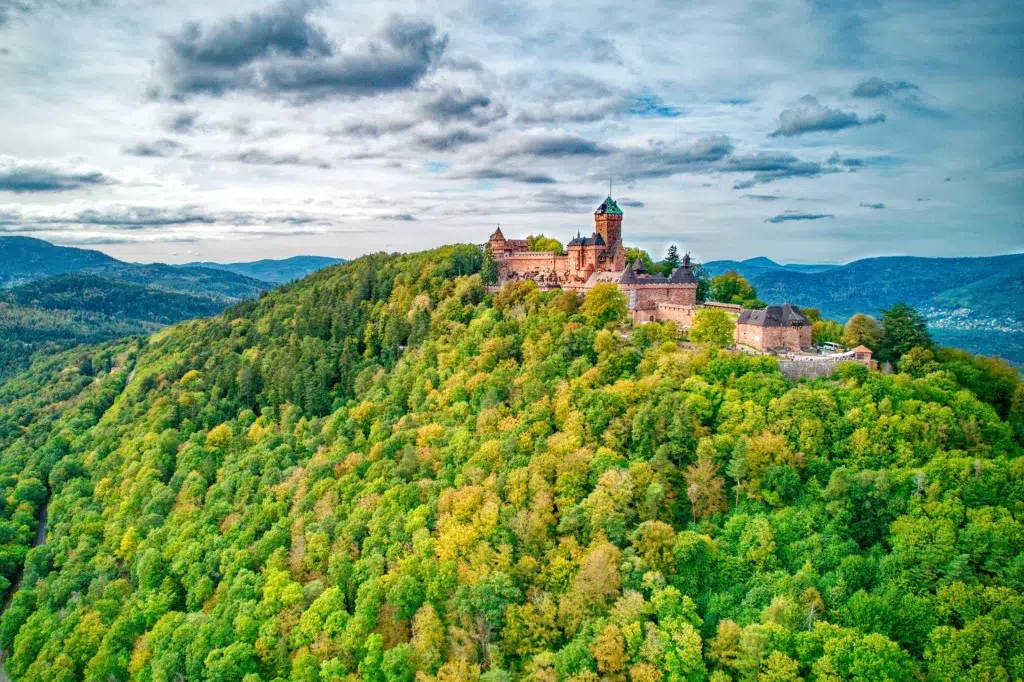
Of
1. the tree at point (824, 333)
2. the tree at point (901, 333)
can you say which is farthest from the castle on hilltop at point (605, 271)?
the tree at point (901, 333)

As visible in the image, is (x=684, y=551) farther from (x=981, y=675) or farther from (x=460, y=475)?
(x=460, y=475)

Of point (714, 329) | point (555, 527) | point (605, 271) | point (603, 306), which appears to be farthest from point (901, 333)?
point (605, 271)

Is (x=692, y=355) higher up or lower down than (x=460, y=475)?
higher up

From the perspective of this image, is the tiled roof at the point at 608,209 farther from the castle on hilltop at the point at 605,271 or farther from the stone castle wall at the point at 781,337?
the stone castle wall at the point at 781,337

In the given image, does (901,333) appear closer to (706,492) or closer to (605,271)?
(706,492)

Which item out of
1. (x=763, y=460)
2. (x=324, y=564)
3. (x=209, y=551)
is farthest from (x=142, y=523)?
(x=763, y=460)

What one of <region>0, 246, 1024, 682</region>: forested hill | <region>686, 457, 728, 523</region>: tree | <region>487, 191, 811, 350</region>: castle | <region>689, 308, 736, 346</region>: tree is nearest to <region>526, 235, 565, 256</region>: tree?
<region>487, 191, 811, 350</region>: castle
